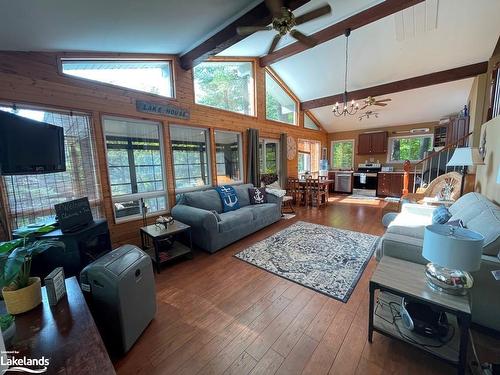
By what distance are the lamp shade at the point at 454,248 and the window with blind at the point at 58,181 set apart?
3.40 metres

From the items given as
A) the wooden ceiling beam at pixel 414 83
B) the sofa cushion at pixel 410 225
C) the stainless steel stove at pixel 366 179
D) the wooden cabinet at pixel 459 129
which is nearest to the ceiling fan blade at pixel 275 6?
the sofa cushion at pixel 410 225

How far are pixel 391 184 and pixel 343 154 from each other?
2.11 m

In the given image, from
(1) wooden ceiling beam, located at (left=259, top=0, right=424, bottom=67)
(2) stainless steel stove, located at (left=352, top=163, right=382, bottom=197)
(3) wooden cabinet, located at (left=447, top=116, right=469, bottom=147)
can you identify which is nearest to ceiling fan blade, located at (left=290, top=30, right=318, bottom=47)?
(1) wooden ceiling beam, located at (left=259, top=0, right=424, bottom=67)

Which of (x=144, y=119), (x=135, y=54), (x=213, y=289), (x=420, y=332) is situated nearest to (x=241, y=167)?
(x=144, y=119)

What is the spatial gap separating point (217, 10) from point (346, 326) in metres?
3.40

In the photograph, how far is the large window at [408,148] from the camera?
6.86m

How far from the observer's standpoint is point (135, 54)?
3.14 meters

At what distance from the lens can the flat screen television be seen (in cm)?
173

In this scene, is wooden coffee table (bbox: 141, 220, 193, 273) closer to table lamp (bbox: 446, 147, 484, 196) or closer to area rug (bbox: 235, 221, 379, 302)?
area rug (bbox: 235, 221, 379, 302)

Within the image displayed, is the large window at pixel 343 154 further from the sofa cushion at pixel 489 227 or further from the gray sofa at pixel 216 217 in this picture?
the sofa cushion at pixel 489 227

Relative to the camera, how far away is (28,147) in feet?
6.21

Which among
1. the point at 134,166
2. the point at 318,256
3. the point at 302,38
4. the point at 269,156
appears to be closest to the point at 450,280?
the point at 318,256

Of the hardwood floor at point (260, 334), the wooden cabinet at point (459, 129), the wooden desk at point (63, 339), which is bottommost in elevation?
the hardwood floor at point (260, 334)

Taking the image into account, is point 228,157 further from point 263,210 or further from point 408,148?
point 408,148
